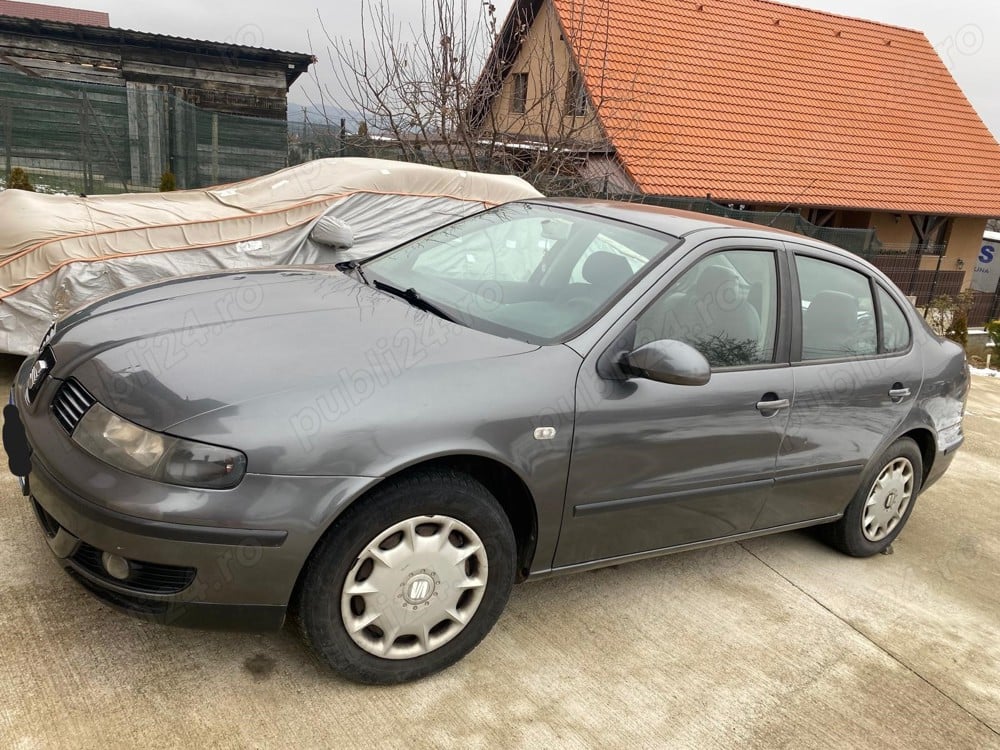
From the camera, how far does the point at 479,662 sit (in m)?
2.75

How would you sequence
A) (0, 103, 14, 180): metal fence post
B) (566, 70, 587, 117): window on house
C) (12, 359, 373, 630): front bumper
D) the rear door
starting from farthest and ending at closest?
(0, 103, 14, 180): metal fence post < (566, 70, 587, 117): window on house < the rear door < (12, 359, 373, 630): front bumper

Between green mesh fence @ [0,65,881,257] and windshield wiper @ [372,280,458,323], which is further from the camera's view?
green mesh fence @ [0,65,881,257]

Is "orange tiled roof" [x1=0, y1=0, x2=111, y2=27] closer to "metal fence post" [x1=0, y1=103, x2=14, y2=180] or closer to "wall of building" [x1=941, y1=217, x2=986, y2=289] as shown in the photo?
"metal fence post" [x1=0, y1=103, x2=14, y2=180]

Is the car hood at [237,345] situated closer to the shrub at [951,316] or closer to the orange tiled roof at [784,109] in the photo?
the shrub at [951,316]

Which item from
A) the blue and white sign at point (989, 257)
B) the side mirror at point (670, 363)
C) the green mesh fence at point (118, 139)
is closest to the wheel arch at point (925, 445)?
the side mirror at point (670, 363)

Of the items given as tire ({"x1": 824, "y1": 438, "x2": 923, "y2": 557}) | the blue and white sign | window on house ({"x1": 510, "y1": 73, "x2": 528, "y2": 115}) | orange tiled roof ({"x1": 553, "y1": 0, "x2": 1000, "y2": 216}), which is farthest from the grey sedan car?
the blue and white sign

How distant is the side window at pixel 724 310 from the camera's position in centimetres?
295

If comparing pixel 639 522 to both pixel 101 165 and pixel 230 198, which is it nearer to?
pixel 230 198

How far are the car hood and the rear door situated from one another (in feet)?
4.45

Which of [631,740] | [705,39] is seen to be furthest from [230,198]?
[705,39]

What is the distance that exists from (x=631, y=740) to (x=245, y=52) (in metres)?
17.5

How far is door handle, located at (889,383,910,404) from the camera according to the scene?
12.1 ft

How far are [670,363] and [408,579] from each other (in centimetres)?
109

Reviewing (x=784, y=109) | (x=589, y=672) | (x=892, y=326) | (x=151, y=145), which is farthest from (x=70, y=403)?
(x=784, y=109)
